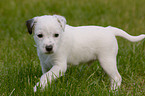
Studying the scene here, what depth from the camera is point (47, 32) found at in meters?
3.57

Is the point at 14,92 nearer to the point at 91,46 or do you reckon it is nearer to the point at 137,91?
the point at 91,46

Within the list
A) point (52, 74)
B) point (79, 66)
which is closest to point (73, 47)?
point (52, 74)

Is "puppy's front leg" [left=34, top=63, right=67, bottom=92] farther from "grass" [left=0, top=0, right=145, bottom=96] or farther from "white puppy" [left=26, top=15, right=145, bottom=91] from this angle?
"grass" [left=0, top=0, right=145, bottom=96]

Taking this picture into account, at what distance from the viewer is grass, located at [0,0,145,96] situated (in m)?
3.90

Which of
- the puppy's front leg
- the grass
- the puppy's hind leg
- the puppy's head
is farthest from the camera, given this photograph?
the puppy's hind leg

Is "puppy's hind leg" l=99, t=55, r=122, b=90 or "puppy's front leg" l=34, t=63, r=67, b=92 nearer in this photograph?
"puppy's front leg" l=34, t=63, r=67, b=92

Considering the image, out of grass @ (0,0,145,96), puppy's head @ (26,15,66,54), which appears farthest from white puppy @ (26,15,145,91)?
grass @ (0,0,145,96)

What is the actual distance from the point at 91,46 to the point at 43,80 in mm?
1005

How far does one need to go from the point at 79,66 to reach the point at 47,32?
1562 mm

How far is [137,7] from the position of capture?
914 cm

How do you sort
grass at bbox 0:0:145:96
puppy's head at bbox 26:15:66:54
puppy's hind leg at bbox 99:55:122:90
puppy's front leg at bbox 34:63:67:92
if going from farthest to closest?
puppy's hind leg at bbox 99:55:122:90 < grass at bbox 0:0:145:96 < puppy's front leg at bbox 34:63:67:92 < puppy's head at bbox 26:15:66:54

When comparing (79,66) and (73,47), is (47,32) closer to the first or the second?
(73,47)

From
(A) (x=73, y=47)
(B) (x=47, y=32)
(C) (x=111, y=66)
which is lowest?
(C) (x=111, y=66)

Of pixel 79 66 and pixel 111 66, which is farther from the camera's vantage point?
pixel 79 66
